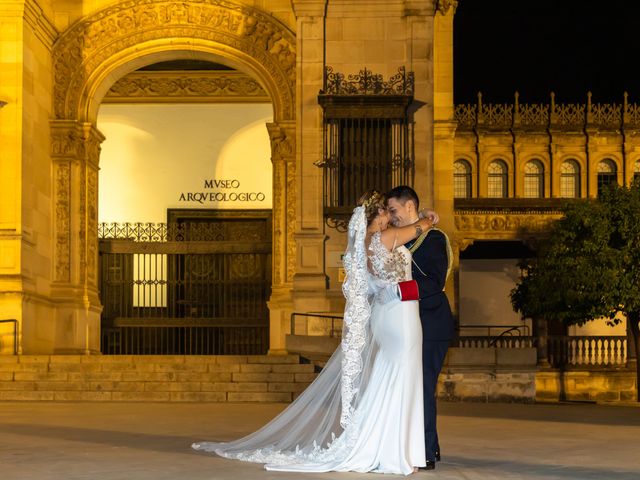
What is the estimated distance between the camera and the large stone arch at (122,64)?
25516 mm

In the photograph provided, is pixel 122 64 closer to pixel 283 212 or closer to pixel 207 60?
pixel 207 60

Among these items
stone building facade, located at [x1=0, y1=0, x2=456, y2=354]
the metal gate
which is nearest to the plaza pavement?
stone building facade, located at [x1=0, y1=0, x2=456, y2=354]

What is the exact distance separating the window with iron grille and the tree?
8265mm

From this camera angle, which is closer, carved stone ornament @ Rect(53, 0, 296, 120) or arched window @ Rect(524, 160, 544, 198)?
carved stone ornament @ Rect(53, 0, 296, 120)

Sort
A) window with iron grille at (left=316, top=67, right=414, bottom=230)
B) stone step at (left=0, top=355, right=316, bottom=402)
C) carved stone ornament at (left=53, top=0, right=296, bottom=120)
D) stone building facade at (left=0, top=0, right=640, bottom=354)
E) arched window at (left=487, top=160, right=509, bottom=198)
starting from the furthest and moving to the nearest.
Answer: arched window at (left=487, top=160, right=509, bottom=198)
carved stone ornament at (left=53, top=0, right=296, bottom=120)
stone building facade at (left=0, top=0, right=640, bottom=354)
window with iron grille at (left=316, top=67, right=414, bottom=230)
stone step at (left=0, top=355, right=316, bottom=402)

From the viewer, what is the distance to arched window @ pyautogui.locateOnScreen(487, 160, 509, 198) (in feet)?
152

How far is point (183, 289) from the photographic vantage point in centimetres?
3078

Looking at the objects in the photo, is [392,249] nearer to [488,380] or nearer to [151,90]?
[488,380]

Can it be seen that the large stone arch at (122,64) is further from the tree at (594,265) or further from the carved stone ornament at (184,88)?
the tree at (594,265)

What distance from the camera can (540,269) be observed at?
32812 mm

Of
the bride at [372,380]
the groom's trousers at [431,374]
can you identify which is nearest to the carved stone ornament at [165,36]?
the bride at [372,380]

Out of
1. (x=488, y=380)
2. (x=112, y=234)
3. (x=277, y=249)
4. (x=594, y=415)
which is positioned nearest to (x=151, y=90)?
(x=112, y=234)

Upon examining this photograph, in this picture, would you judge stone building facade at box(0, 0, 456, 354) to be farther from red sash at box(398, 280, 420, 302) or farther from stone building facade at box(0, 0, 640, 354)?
red sash at box(398, 280, 420, 302)

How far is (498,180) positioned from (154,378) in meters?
27.9
